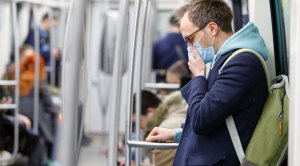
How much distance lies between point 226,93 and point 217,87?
1.8 inches

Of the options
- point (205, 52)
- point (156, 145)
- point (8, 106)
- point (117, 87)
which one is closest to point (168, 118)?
point (117, 87)

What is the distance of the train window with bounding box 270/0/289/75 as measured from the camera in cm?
284

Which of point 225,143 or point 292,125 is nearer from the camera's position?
point 292,125

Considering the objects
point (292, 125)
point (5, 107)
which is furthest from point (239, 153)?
point (5, 107)

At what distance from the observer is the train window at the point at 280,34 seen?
112 inches

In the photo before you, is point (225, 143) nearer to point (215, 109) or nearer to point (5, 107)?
point (215, 109)

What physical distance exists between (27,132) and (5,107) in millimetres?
706

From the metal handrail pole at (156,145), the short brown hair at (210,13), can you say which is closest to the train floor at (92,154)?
the metal handrail pole at (156,145)

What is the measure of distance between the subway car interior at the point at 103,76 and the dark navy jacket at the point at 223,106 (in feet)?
0.25

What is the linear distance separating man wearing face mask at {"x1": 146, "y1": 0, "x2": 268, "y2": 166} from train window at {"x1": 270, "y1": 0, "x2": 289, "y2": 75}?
1.00 feet

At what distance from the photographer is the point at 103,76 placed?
1039 cm

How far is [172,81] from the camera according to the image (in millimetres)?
6184

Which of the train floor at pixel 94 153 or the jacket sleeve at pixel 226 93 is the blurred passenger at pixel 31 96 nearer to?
the train floor at pixel 94 153

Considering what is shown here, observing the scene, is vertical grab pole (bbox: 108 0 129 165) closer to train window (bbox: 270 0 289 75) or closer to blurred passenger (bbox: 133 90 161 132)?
train window (bbox: 270 0 289 75)
